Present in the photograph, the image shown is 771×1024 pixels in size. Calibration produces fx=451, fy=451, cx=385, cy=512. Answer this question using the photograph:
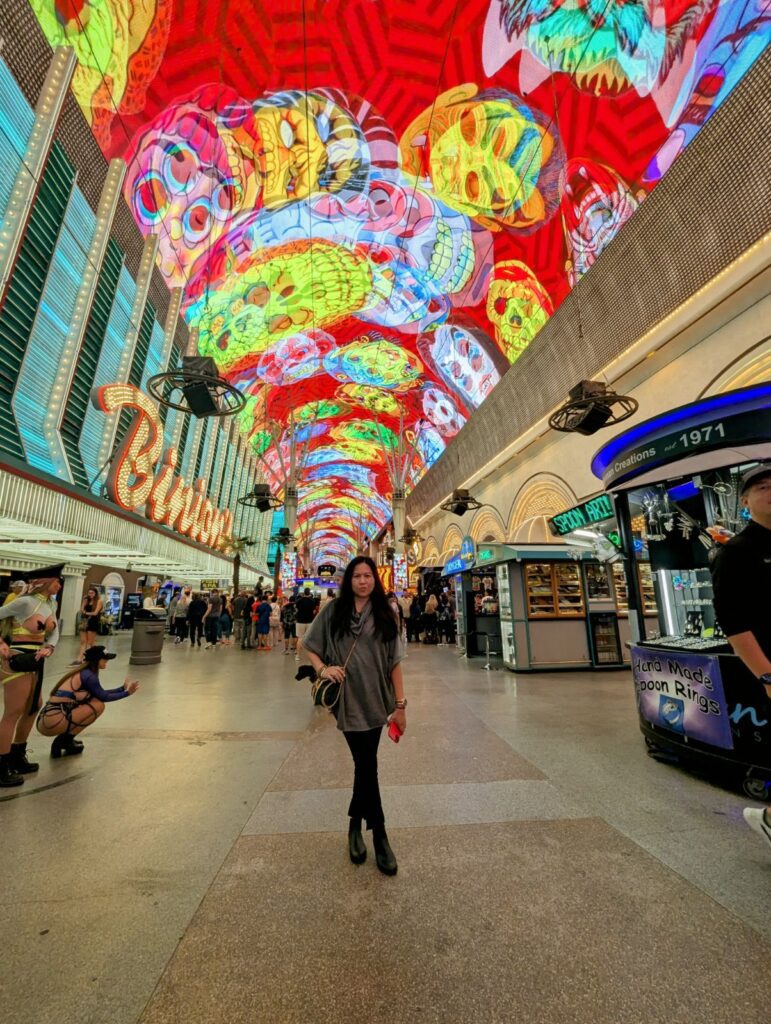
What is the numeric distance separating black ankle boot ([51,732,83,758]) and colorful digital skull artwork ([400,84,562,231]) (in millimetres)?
15342

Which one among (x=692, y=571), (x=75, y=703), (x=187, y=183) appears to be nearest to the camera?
(x=75, y=703)

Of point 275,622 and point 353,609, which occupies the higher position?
point 353,609

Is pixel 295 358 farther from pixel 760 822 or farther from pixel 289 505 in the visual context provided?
pixel 760 822

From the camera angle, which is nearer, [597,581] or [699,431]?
[699,431]

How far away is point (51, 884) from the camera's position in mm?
2264

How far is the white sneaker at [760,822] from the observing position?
2272mm

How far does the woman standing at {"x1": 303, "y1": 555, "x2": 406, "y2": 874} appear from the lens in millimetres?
2508

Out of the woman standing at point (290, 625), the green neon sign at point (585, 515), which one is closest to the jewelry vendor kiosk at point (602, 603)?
the green neon sign at point (585, 515)

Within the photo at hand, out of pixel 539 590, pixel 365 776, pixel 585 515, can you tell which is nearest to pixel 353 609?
pixel 365 776

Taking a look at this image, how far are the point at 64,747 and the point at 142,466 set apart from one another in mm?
8657

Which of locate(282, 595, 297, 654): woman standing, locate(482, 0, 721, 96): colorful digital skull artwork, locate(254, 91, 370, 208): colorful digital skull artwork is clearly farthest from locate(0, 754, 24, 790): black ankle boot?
locate(254, 91, 370, 208): colorful digital skull artwork

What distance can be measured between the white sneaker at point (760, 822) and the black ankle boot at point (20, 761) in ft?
16.8

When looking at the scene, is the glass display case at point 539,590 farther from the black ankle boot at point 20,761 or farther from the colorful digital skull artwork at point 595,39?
the colorful digital skull artwork at point 595,39

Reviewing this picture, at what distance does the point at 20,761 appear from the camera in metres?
3.78
